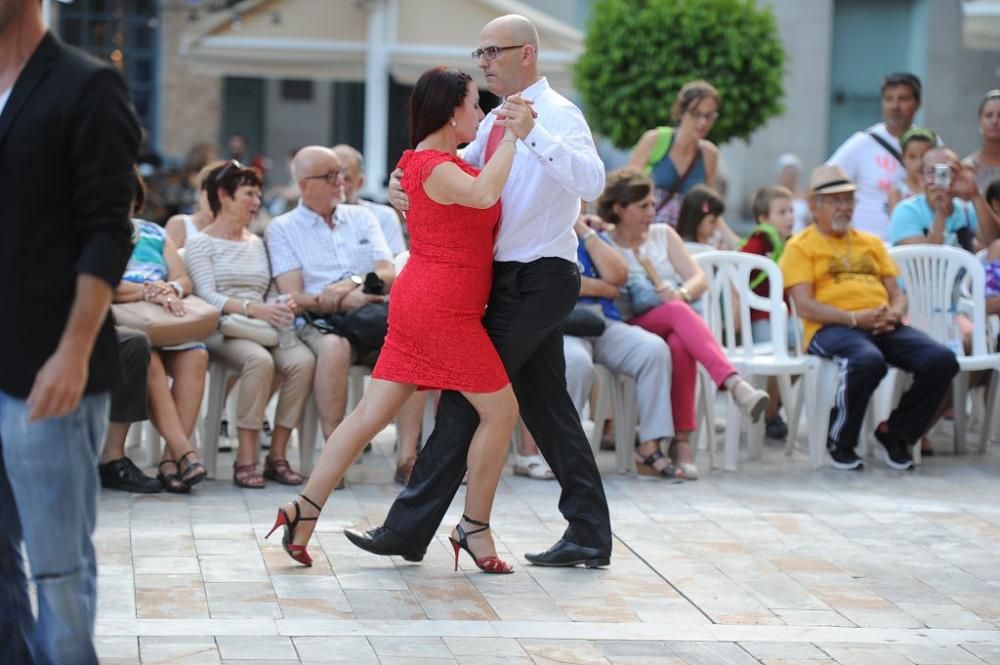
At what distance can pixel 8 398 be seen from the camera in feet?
12.2

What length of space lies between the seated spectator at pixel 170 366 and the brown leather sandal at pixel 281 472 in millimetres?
389

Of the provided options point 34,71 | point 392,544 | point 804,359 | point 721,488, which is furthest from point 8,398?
point 804,359

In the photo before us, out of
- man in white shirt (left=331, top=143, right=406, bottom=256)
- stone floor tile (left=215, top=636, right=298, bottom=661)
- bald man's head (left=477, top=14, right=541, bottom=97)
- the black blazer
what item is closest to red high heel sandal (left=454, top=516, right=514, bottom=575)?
stone floor tile (left=215, top=636, right=298, bottom=661)

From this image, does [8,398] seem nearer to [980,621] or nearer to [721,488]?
[980,621]

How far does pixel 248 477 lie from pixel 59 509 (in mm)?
4015

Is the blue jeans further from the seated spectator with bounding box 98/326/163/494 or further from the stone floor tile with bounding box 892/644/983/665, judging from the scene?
the seated spectator with bounding box 98/326/163/494

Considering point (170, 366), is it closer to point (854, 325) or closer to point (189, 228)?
point (189, 228)

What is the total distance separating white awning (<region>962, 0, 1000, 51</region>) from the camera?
1297 centimetres

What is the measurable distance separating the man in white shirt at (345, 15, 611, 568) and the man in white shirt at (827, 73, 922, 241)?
5018 millimetres

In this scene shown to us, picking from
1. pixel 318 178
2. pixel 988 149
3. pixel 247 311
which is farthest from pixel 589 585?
pixel 988 149

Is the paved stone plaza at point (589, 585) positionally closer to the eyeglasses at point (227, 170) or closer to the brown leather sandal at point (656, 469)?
the brown leather sandal at point (656, 469)

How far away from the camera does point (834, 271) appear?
8961 millimetres

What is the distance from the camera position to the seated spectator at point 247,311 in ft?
25.7

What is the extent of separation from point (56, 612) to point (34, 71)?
1.20 m
